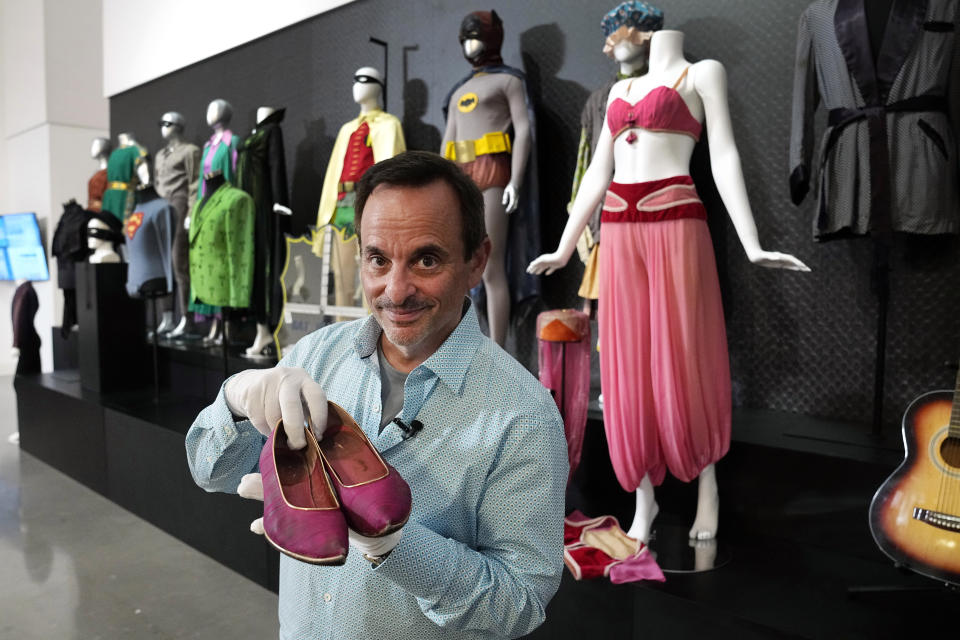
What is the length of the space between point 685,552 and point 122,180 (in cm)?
559

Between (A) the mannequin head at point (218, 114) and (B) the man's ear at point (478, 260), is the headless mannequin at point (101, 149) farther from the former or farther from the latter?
(B) the man's ear at point (478, 260)

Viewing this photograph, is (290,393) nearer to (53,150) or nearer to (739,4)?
(739,4)

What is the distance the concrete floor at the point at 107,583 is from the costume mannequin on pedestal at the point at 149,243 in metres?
1.38

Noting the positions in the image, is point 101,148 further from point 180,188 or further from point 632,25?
point 632,25

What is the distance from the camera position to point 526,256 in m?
3.54

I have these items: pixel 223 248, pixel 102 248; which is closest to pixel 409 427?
pixel 223 248

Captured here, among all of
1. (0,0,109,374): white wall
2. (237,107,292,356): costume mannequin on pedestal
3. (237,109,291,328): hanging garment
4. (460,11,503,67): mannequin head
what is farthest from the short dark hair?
(0,0,109,374): white wall

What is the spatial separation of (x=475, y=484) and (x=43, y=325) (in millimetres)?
9892

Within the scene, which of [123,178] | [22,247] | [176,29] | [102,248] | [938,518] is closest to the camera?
[938,518]

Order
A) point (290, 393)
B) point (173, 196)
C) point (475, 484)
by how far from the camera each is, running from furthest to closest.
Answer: point (173, 196), point (475, 484), point (290, 393)

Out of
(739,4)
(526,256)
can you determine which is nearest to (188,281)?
(526,256)

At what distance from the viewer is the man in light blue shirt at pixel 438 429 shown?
97 cm

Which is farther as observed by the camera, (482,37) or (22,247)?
(22,247)

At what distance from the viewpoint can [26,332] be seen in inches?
230
